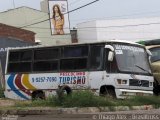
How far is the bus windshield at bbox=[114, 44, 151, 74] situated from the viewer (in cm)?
1845

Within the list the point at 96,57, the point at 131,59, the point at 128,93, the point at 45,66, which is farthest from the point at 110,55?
the point at 45,66

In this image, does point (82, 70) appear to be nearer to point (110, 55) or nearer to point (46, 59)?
point (110, 55)

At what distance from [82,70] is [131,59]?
188 cm

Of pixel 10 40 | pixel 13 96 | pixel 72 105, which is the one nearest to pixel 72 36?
pixel 10 40

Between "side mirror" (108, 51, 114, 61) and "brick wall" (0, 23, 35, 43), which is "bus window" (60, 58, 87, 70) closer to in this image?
"side mirror" (108, 51, 114, 61)

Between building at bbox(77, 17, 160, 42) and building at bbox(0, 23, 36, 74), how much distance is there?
28.8 meters

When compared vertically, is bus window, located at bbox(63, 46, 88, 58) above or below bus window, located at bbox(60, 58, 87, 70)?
above

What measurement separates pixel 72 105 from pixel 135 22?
6166cm

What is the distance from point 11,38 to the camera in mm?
35812

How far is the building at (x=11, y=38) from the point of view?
109 ft

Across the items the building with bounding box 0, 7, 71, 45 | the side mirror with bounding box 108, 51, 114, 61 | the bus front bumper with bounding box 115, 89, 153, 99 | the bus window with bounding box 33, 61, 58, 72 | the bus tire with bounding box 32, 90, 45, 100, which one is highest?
the building with bounding box 0, 7, 71, 45

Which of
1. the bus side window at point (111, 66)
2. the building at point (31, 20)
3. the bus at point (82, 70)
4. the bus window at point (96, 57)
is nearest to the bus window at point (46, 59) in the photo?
the bus at point (82, 70)

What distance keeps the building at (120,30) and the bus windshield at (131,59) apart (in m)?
53.0

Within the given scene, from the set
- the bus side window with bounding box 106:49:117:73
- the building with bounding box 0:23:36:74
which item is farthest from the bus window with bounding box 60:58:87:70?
the building with bounding box 0:23:36:74
